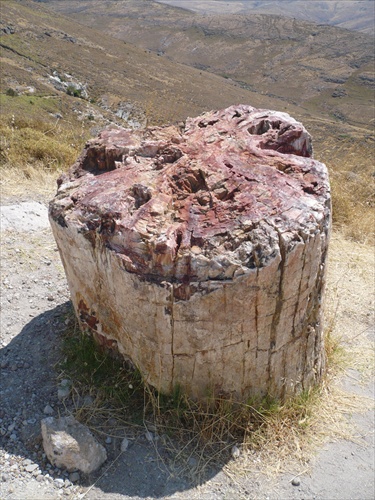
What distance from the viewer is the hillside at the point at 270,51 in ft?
205

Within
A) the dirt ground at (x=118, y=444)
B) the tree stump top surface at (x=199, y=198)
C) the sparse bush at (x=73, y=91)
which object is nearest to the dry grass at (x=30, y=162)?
the dirt ground at (x=118, y=444)

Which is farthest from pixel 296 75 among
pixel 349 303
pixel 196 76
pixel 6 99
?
pixel 349 303

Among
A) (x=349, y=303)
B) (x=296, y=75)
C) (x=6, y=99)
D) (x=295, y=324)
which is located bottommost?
(x=296, y=75)

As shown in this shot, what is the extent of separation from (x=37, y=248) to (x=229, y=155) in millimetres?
2250

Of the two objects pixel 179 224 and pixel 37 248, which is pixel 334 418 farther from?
pixel 37 248

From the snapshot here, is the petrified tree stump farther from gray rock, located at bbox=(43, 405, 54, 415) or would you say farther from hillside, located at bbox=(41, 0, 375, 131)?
hillside, located at bbox=(41, 0, 375, 131)

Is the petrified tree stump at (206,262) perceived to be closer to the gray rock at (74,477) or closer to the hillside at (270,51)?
the gray rock at (74,477)

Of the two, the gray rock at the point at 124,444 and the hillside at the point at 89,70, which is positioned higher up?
the gray rock at the point at 124,444

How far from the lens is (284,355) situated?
99.7 inches

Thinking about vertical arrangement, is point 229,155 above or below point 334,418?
above

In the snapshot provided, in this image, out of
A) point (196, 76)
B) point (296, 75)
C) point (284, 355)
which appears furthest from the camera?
point (296, 75)

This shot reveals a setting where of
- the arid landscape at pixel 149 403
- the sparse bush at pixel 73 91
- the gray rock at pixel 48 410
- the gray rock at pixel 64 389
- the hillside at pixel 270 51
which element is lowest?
the hillside at pixel 270 51

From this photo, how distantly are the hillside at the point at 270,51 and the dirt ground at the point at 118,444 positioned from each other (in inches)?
1858

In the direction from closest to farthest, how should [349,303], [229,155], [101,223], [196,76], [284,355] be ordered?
1. [101,223]
2. [284,355]
3. [229,155]
4. [349,303]
5. [196,76]
